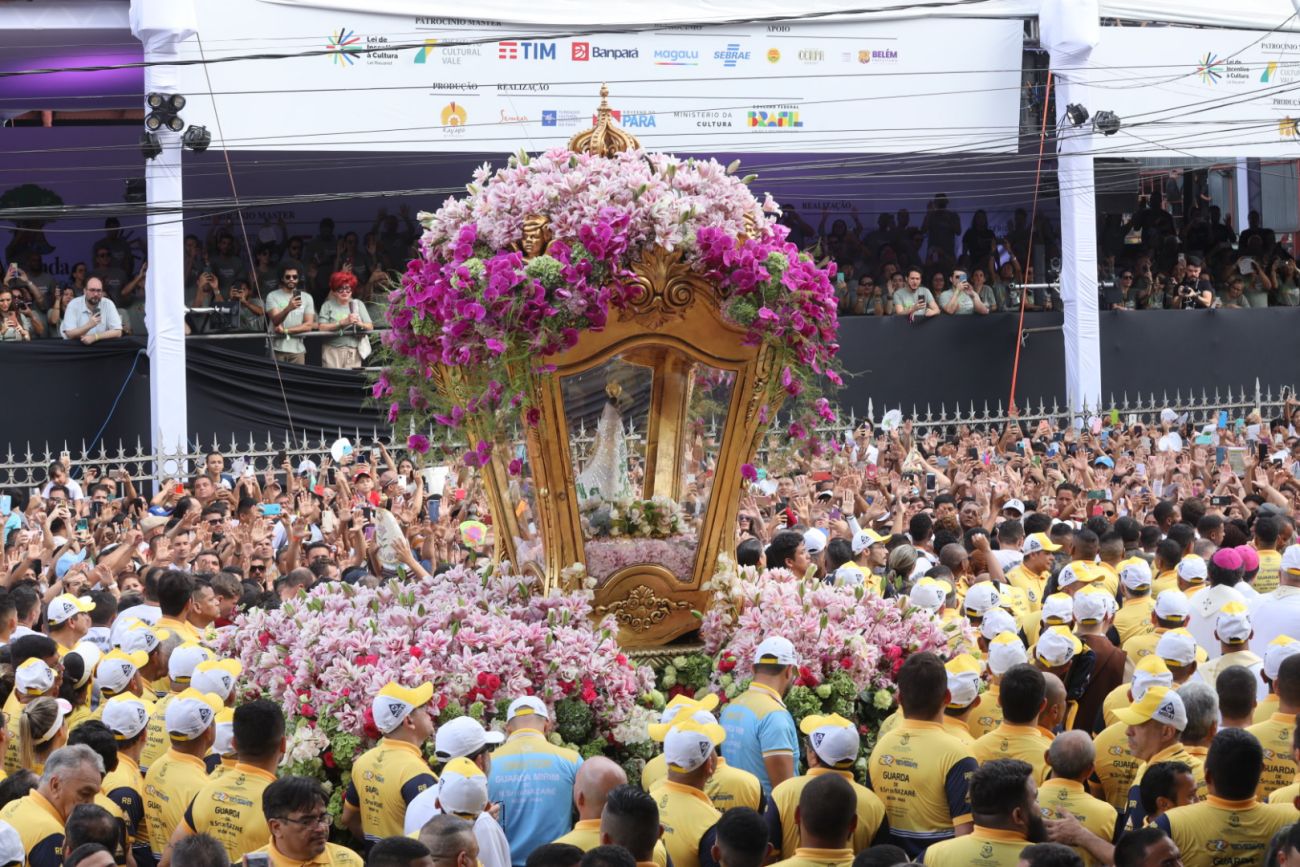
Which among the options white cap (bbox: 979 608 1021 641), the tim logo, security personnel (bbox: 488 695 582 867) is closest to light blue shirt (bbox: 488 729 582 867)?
security personnel (bbox: 488 695 582 867)

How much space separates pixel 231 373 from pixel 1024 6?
1029 cm

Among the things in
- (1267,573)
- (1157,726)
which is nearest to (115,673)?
(1157,726)

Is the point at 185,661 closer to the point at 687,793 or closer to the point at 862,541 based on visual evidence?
the point at 687,793

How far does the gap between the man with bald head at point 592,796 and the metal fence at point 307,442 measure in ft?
19.2

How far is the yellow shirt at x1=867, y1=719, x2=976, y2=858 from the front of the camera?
6684mm

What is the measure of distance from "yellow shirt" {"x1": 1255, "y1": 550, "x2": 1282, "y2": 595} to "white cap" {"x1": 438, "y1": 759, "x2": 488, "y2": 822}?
21.5 ft

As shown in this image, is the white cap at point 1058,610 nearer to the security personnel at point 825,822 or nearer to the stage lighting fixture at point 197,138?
the security personnel at point 825,822

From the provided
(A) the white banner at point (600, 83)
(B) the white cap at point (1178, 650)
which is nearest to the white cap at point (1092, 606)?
(B) the white cap at point (1178, 650)

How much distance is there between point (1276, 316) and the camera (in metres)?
23.4

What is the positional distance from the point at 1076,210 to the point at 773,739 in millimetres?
15361

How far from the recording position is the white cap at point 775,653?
7.61 meters

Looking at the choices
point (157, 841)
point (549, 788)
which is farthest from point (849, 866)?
point (157, 841)

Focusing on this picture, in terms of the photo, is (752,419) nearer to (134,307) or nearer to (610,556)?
(610,556)

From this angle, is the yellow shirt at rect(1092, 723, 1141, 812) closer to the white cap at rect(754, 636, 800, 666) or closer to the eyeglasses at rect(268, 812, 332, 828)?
the white cap at rect(754, 636, 800, 666)
